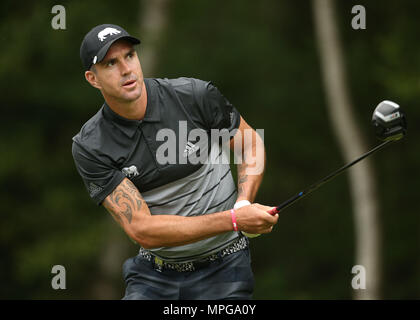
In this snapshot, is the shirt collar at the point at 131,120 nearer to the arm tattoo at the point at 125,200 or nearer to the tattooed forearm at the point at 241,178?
the arm tattoo at the point at 125,200

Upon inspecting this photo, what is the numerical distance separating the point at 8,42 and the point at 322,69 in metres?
5.77

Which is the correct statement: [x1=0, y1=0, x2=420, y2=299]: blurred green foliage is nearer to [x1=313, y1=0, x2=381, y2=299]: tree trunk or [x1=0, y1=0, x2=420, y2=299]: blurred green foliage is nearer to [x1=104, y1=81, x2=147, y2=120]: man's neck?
[x1=313, y1=0, x2=381, y2=299]: tree trunk

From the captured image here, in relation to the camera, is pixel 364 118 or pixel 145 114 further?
pixel 364 118

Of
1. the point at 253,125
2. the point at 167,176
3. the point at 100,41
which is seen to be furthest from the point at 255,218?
the point at 253,125

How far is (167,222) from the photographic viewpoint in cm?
510

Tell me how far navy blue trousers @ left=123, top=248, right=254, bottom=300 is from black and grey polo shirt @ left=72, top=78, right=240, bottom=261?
0.44 ft

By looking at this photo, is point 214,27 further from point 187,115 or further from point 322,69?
point 187,115

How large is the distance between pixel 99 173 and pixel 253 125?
9.96 meters

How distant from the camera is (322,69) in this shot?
14.5 meters

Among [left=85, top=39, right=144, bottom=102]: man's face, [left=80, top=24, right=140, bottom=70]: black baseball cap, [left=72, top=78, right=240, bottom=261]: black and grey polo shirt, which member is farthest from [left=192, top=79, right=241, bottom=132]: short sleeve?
[left=80, top=24, right=140, bottom=70]: black baseball cap

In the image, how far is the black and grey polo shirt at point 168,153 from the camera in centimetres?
521

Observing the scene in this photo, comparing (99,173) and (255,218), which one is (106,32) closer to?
(99,173)
